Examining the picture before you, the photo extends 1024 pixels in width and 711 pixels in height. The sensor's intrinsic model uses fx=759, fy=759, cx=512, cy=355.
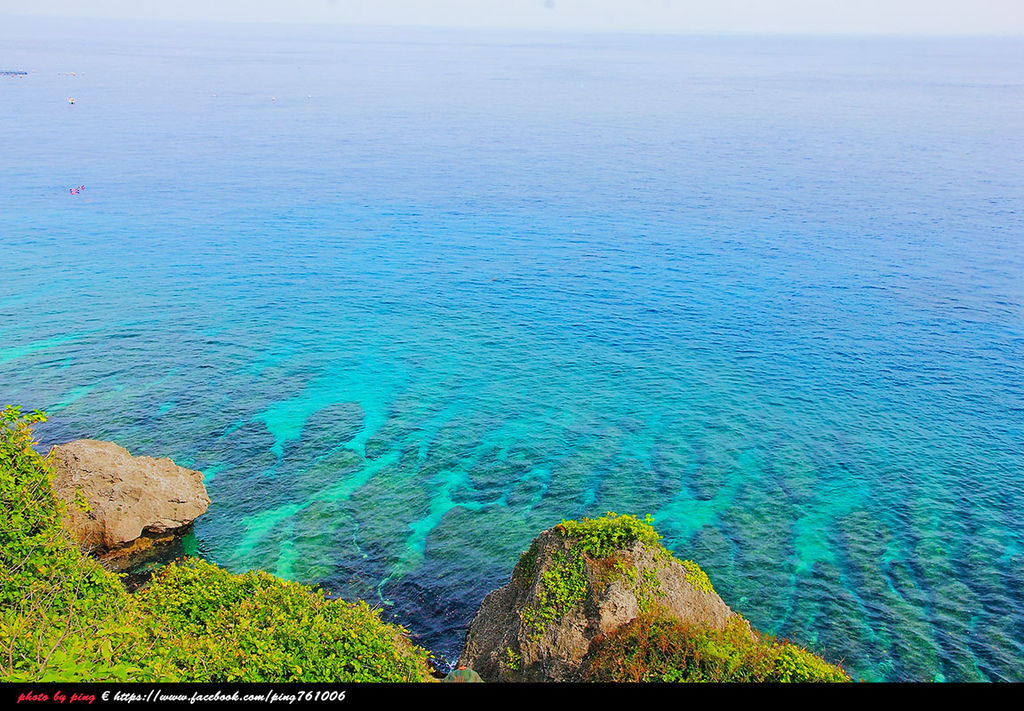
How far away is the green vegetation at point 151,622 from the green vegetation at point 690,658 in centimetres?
824

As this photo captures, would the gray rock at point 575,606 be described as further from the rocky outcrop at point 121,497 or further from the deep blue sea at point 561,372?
the rocky outcrop at point 121,497

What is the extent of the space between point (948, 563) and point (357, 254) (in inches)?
3345

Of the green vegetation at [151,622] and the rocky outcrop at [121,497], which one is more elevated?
the green vegetation at [151,622]

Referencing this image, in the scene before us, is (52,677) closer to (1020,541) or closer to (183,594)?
(183,594)

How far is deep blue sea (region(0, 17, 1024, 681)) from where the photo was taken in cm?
5025

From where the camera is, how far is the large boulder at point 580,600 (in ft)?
112

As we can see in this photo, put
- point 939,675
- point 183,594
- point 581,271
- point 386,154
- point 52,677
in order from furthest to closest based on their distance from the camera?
1. point 386,154
2. point 581,271
3. point 939,675
4. point 183,594
5. point 52,677

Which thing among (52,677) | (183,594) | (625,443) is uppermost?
(52,677)

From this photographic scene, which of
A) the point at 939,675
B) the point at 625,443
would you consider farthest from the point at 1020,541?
the point at 625,443

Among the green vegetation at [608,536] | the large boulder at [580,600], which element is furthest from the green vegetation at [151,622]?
the green vegetation at [608,536]

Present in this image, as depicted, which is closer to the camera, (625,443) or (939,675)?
(939,675)

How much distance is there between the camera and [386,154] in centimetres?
17088

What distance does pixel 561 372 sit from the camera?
7712 cm

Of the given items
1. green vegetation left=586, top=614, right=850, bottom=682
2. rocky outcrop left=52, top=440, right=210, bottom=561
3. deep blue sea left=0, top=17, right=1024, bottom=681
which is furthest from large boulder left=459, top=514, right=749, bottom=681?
rocky outcrop left=52, top=440, right=210, bottom=561
